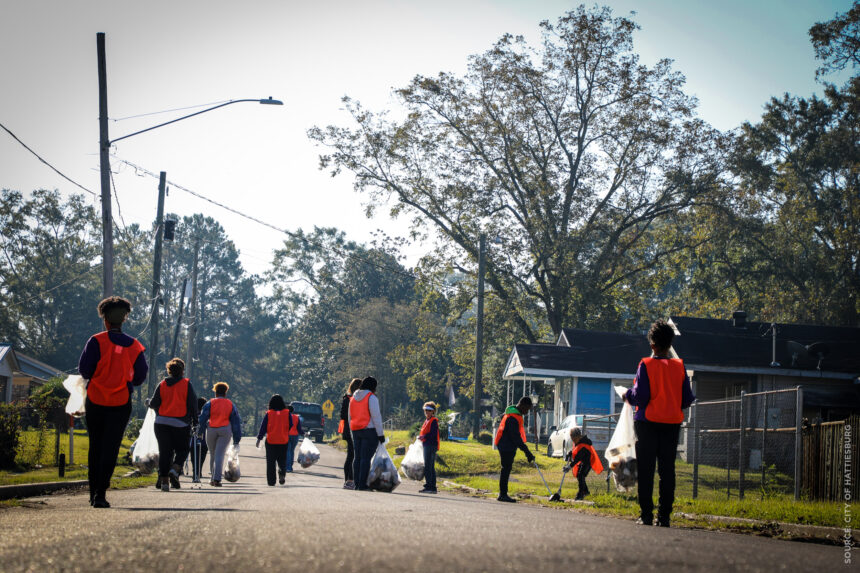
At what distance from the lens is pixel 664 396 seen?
882 cm

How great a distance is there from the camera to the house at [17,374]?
153 feet

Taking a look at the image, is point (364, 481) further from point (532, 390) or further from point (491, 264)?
point (532, 390)

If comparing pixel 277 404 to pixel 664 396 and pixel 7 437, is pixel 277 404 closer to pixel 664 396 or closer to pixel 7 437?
pixel 7 437

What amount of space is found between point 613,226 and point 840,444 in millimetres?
31296

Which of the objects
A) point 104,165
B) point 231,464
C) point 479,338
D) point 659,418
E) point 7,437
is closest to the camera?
point 659,418

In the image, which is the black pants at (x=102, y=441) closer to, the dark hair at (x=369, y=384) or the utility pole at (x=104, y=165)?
the dark hair at (x=369, y=384)

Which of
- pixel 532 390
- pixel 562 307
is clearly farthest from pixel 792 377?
pixel 532 390

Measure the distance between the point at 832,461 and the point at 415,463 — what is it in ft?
25.0

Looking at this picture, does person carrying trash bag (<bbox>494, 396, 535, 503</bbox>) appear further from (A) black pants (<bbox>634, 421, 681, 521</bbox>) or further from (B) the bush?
(B) the bush

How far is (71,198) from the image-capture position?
260ft

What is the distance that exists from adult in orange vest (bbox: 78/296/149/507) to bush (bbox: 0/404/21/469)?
8.81 metres

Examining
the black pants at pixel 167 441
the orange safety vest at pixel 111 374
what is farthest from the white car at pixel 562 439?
the orange safety vest at pixel 111 374

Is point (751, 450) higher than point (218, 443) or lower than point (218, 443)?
lower

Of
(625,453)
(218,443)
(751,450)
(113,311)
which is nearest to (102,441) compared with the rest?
(113,311)
